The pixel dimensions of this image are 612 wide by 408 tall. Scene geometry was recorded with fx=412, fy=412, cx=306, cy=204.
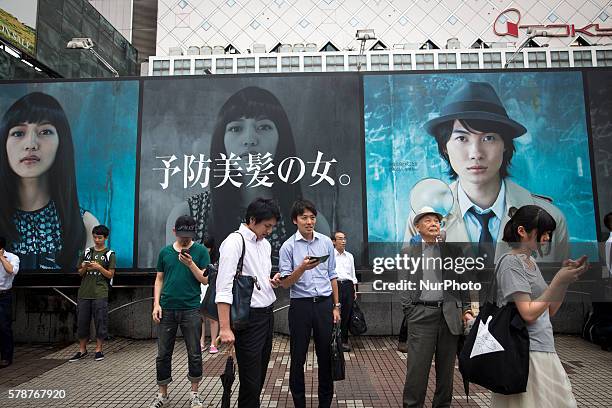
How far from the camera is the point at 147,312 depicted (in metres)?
6.70

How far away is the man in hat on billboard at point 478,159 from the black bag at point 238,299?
13.4 feet

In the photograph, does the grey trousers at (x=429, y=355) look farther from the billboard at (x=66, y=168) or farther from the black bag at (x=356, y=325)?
the billboard at (x=66, y=168)

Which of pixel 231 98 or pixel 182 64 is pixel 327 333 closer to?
pixel 231 98

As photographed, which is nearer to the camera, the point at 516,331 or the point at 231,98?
the point at 516,331

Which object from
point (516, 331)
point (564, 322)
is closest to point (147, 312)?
point (516, 331)

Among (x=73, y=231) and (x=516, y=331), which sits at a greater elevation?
(x=73, y=231)

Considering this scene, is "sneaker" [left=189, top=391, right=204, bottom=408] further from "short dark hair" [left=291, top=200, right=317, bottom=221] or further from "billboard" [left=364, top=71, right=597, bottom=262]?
"billboard" [left=364, top=71, right=597, bottom=262]

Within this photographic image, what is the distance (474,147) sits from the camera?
6477 millimetres

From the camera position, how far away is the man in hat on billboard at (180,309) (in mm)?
3607

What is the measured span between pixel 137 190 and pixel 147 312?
1.99 metres

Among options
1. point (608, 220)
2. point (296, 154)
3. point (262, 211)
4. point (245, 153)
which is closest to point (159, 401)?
point (262, 211)

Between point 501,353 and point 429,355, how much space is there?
41.1 inches

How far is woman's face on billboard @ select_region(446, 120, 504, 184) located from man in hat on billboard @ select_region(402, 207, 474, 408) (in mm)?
3740

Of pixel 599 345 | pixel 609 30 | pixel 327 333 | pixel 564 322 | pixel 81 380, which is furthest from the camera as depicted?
pixel 609 30
